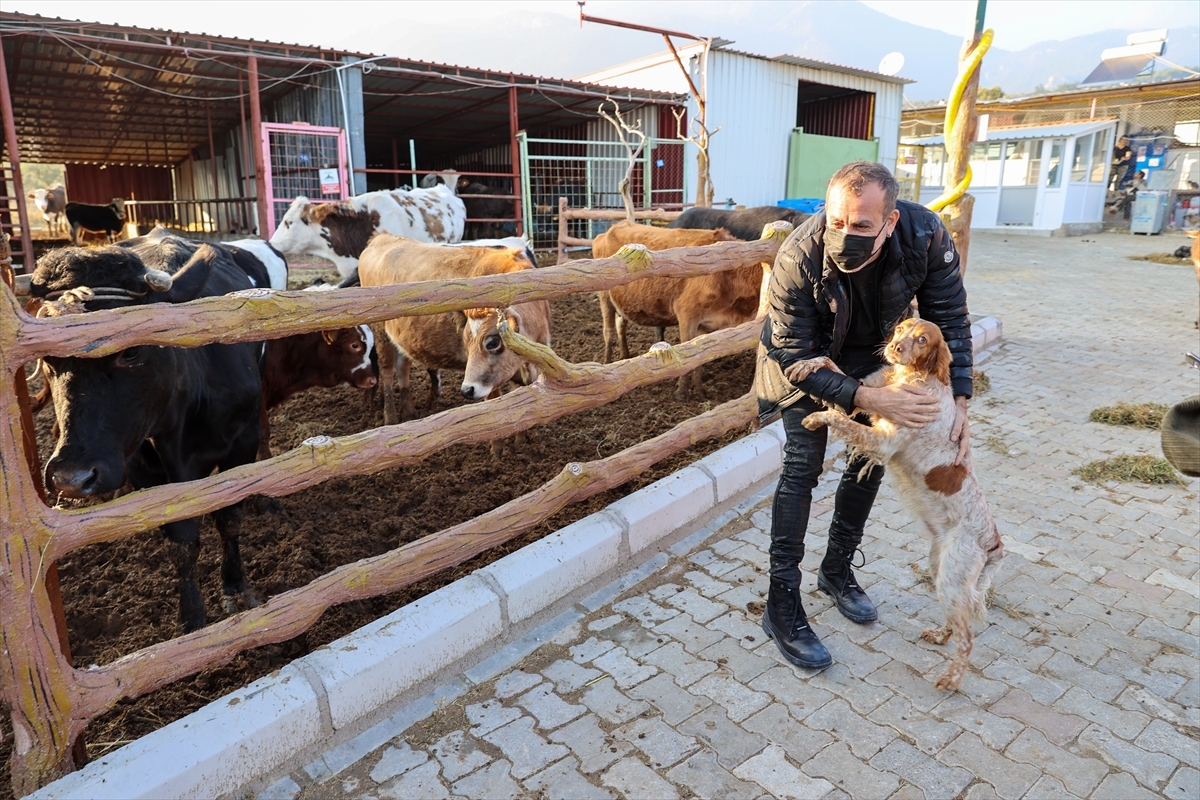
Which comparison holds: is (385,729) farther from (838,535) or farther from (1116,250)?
(1116,250)

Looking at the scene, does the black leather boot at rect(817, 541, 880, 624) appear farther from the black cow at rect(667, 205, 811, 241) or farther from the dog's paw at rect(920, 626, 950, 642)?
the black cow at rect(667, 205, 811, 241)

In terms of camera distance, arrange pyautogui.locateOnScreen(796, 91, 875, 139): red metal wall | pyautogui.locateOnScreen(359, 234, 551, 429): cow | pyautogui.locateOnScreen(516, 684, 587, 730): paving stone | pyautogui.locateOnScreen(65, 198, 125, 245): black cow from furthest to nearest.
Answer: pyautogui.locateOnScreen(796, 91, 875, 139): red metal wall < pyautogui.locateOnScreen(65, 198, 125, 245): black cow < pyautogui.locateOnScreen(359, 234, 551, 429): cow < pyautogui.locateOnScreen(516, 684, 587, 730): paving stone

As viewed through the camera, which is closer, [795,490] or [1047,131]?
[795,490]

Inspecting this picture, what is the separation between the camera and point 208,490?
219cm

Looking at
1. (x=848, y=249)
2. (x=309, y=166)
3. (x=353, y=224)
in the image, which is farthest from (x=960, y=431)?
(x=309, y=166)

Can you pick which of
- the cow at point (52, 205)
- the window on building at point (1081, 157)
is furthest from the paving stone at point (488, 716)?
the cow at point (52, 205)

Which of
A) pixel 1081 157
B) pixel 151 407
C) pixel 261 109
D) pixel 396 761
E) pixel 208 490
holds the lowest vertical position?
pixel 396 761

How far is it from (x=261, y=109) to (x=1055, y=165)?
22119 millimetres

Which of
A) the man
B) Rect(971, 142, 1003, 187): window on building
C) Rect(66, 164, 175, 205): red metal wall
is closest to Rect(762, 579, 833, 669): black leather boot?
the man

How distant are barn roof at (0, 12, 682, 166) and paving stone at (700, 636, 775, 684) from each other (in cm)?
1088

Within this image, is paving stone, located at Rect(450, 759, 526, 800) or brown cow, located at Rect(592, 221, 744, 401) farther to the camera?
brown cow, located at Rect(592, 221, 744, 401)

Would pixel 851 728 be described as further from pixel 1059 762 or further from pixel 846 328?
pixel 846 328

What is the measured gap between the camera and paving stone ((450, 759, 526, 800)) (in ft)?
6.87

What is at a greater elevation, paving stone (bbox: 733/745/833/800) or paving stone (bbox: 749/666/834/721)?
paving stone (bbox: 749/666/834/721)
